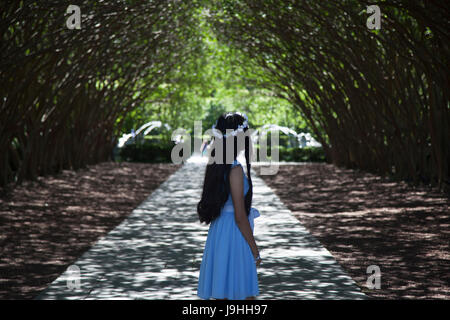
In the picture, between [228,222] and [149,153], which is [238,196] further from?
[149,153]

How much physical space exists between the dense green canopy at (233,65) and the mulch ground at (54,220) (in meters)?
1.53

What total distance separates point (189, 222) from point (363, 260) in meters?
4.91

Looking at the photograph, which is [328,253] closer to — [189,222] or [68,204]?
[189,222]

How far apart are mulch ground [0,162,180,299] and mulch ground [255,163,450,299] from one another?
3694mm

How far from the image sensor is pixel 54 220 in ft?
47.5

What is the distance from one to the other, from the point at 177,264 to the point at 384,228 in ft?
16.3

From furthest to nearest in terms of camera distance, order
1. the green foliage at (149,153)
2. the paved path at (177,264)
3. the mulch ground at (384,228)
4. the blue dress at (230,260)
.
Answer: the green foliage at (149,153) < the mulch ground at (384,228) < the paved path at (177,264) < the blue dress at (230,260)

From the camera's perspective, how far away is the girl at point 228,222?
5.46m

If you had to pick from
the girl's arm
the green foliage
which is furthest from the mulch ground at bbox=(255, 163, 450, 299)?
the green foliage

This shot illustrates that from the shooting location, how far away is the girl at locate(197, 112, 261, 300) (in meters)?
5.46

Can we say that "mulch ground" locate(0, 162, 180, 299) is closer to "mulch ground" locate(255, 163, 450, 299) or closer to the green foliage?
"mulch ground" locate(255, 163, 450, 299)

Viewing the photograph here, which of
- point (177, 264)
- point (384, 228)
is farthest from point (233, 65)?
point (177, 264)

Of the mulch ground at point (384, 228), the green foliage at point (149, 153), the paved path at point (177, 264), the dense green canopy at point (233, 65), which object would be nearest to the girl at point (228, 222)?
the paved path at point (177, 264)

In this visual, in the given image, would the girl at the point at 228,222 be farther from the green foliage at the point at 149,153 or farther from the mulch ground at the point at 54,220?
the green foliage at the point at 149,153
